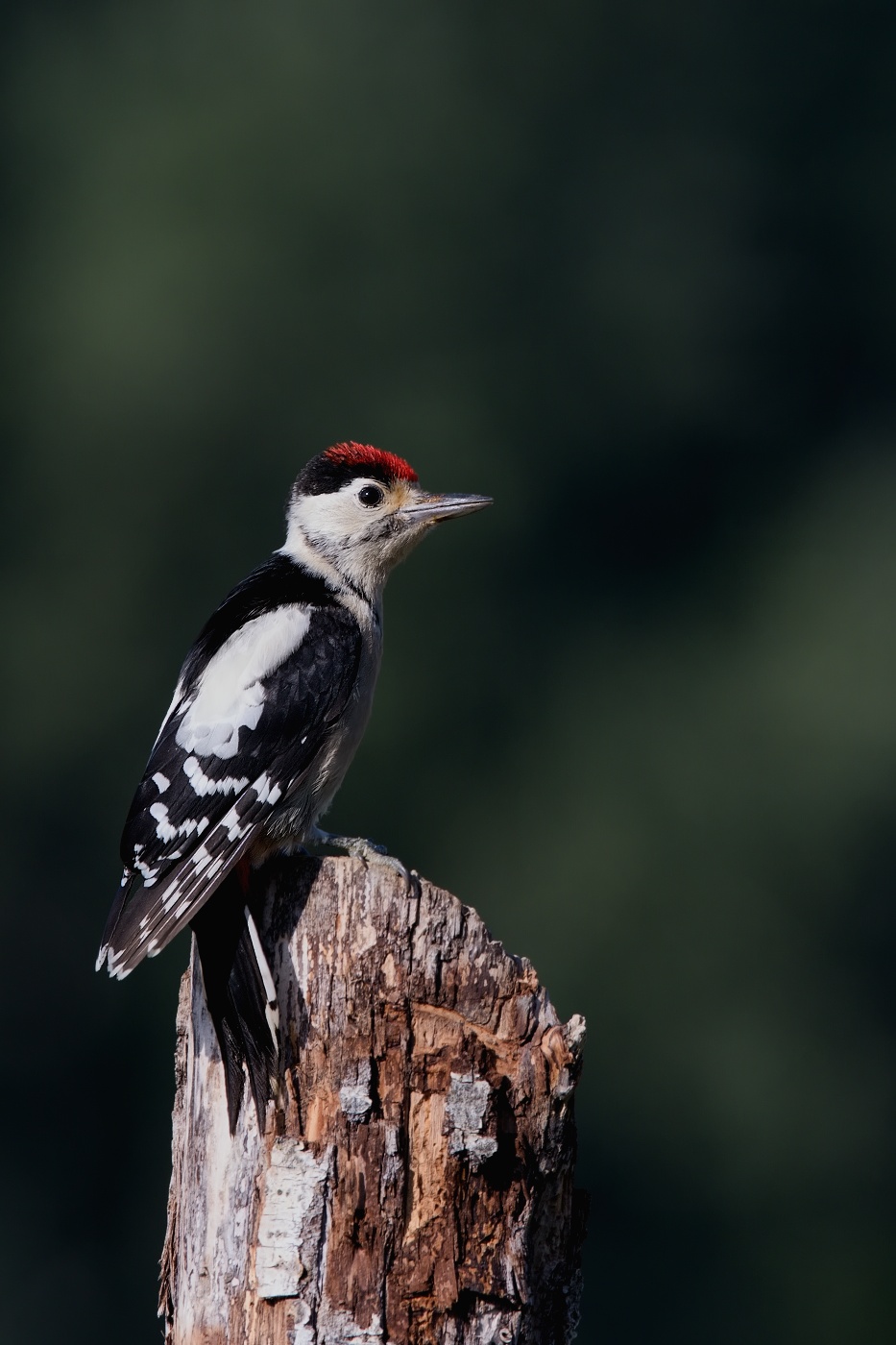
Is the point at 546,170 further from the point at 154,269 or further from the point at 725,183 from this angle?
the point at 154,269

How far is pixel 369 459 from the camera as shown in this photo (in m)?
4.70

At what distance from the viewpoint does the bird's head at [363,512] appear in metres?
4.64

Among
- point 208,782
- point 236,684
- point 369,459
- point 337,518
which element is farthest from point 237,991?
point 369,459

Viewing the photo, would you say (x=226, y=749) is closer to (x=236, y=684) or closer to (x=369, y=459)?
(x=236, y=684)

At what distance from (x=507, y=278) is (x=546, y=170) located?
1.51 meters

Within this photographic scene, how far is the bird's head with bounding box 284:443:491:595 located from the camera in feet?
15.2

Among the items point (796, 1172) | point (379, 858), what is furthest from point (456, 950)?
point (796, 1172)

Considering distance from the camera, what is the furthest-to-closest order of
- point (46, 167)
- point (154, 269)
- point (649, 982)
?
point (46, 167) < point (154, 269) < point (649, 982)

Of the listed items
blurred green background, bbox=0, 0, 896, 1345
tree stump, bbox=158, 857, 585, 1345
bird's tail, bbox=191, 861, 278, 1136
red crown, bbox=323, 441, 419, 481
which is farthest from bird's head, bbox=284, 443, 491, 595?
blurred green background, bbox=0, 0, 896, 1345

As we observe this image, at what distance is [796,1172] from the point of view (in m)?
13.6

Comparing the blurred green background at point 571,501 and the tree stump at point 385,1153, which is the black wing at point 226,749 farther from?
the blurred green background at point 571,501

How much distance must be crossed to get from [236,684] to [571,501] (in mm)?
11364

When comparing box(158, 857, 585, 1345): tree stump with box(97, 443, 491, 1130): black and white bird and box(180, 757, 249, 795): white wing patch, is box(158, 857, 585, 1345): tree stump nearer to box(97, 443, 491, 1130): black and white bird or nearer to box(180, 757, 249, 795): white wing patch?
box(97, 443, 491, 1130): black and white bird

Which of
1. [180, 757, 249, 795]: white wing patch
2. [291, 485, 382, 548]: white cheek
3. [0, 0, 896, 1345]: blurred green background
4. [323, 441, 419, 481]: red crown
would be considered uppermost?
[0, 0, 896, 1345]: blurred green background
